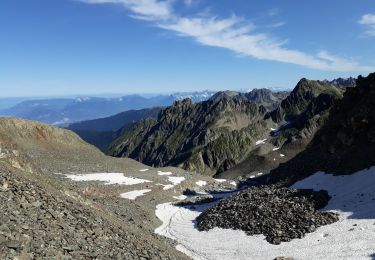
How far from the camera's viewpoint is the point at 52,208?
98.2 ft

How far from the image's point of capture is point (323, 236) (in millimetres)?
43781

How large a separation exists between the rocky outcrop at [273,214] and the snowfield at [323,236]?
3.80ft

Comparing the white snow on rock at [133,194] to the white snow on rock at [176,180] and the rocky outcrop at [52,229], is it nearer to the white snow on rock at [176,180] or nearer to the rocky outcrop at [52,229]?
the white snow on rock at [176,180]

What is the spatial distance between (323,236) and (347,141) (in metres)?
27.6

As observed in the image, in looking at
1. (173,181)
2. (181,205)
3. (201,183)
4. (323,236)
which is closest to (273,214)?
(323,236)

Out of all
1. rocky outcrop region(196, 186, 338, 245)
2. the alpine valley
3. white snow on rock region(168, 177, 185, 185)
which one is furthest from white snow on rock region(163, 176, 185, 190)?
rocky outcrop region(196, 186, 338, 245)

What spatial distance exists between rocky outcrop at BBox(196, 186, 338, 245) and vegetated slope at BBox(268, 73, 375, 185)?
25.9 ft

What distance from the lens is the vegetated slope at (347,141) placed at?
60781 millimetres

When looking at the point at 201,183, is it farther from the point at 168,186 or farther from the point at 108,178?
the point at 108,178

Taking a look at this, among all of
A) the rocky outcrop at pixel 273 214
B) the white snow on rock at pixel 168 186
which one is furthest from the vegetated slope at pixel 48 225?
the white snow on rock at pixel 168 186

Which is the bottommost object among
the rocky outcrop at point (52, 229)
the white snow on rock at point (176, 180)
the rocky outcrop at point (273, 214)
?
the white snow on rock at point (176, 180)

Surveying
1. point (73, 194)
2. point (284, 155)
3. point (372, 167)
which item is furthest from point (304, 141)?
point (73, 194)

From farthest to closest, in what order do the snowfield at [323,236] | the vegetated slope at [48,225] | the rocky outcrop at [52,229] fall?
the snowfield at [323,236]
the vegetated slope at [48,225]
the rocky outcrop at [52,229]

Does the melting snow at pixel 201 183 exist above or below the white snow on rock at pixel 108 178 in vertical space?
below
